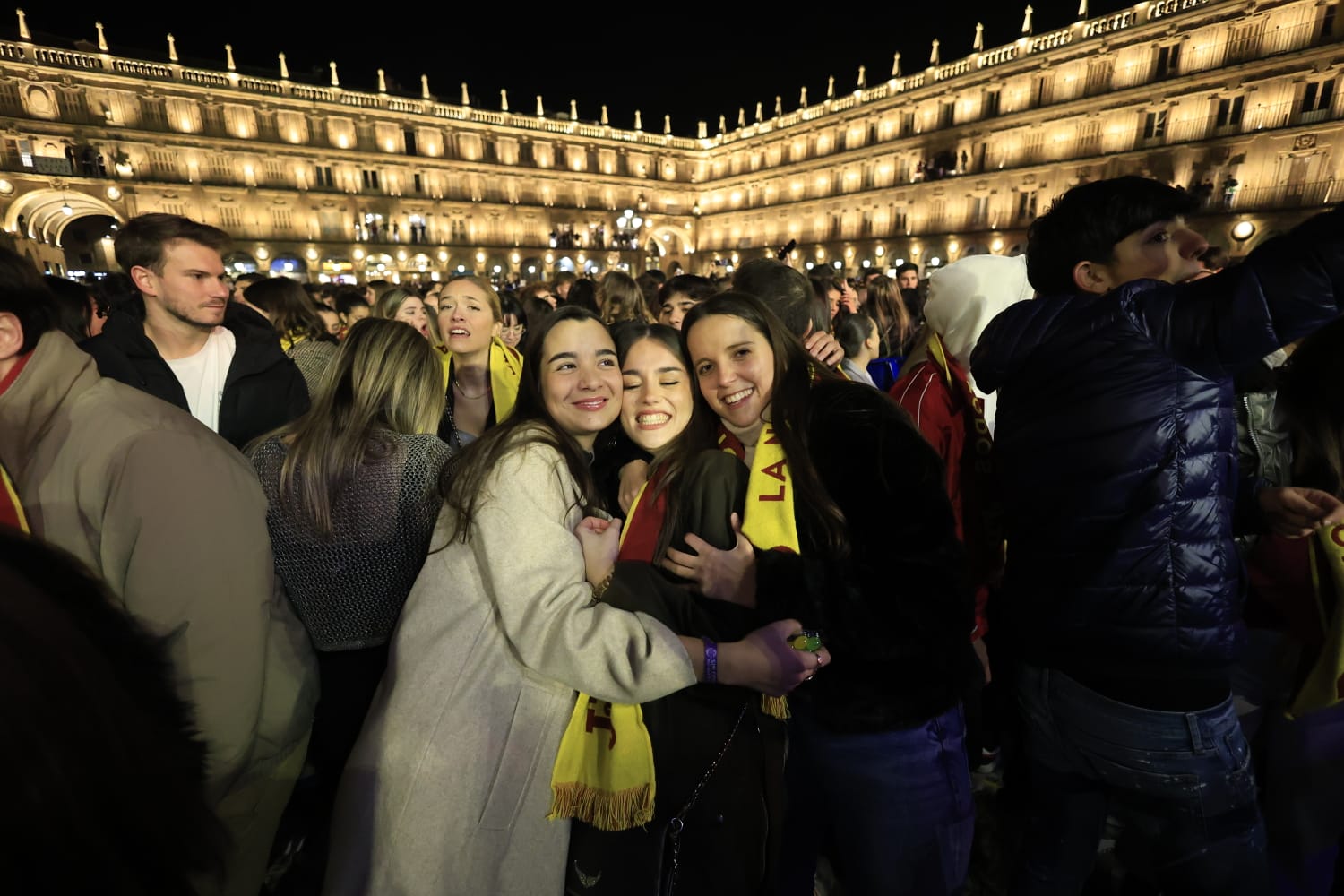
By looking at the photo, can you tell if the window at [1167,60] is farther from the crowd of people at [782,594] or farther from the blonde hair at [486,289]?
the blonde hair at [486,289]

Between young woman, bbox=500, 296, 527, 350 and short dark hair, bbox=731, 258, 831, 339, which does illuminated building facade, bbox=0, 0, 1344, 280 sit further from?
short dark hair, bbox=731, 258, 831, 339

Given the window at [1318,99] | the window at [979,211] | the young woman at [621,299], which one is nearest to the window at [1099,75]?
the window at [979,211]

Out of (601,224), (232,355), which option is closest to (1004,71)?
(601,224)

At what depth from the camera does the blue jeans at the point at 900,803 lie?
159 cm

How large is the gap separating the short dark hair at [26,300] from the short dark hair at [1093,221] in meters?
2.82

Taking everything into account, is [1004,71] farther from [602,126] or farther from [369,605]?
[369,605]

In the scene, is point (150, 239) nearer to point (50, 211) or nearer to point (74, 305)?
point (74, 305)

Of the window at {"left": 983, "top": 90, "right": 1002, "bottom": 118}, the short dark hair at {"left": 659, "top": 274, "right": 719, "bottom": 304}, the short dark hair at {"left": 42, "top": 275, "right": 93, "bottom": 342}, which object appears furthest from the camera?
the window at {"left": 983, "top": 90, "right": 1002, "bottom": 118}

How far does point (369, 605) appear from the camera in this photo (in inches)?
86.4

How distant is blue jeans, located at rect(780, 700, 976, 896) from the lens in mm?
1594

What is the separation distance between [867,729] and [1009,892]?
96cm

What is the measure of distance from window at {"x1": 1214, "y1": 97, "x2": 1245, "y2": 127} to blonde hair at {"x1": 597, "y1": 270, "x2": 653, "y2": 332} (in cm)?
3057

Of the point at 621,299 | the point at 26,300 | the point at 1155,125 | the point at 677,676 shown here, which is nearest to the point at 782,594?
the point at 677,676

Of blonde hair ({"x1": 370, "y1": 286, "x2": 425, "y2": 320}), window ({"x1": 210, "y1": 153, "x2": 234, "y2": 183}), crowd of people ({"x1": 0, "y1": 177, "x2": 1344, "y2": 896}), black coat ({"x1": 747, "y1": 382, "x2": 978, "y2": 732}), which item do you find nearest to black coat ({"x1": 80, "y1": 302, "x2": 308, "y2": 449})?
blonde hair ({"x1": 370, "y1": 286, "x2": 425, "y2": 320})
